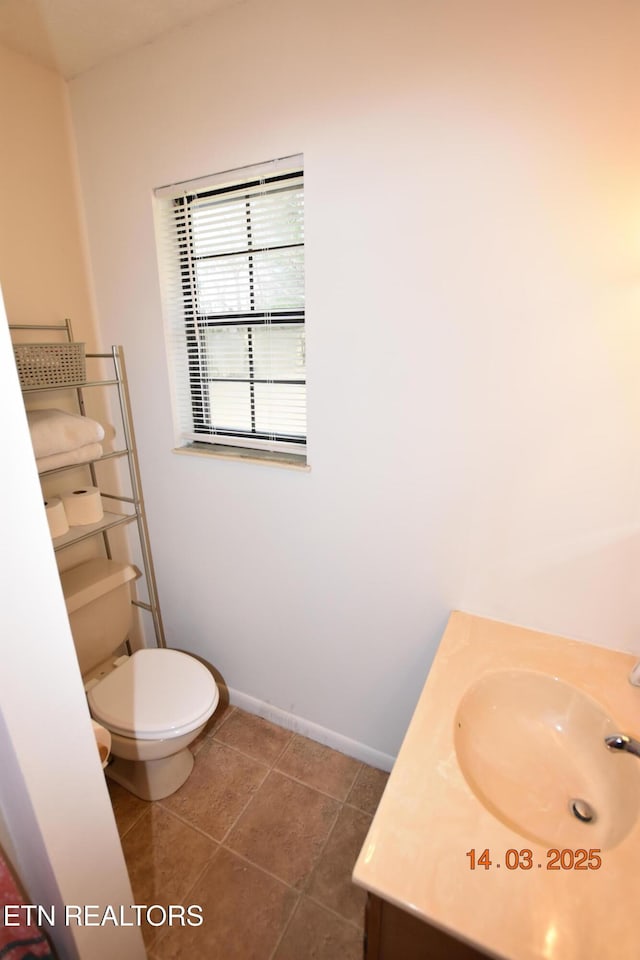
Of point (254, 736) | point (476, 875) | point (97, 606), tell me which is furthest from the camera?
point (254, 736)

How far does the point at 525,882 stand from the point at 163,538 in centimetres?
167

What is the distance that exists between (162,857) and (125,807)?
0.87ft

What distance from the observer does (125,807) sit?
1.56 metres

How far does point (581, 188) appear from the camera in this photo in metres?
0.96

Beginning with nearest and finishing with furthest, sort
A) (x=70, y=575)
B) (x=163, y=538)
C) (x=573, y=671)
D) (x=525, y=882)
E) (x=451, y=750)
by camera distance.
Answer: (x=525, y=882)
(x=451, y=750)
(x=573, y=671)
(x=70, y=575)
(x=163, y=538)

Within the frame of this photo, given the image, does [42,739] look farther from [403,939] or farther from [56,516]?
[56,516]

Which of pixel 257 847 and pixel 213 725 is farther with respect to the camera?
pixel 213 725

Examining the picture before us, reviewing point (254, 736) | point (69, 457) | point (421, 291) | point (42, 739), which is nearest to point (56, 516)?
point (69, 457)

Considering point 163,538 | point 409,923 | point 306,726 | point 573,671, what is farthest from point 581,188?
point 306,726

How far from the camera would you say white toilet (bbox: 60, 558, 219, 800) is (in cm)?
140

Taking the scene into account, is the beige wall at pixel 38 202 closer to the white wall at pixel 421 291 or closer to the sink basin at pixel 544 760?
the white wall at pixel 421 291

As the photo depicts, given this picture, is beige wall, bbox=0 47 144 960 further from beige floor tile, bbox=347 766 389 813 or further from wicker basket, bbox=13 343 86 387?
wicker basket, bbox=13 343 86 387

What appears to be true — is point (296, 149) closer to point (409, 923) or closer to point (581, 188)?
point (581, 188)

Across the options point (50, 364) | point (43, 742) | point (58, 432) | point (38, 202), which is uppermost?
point (38, 202)
